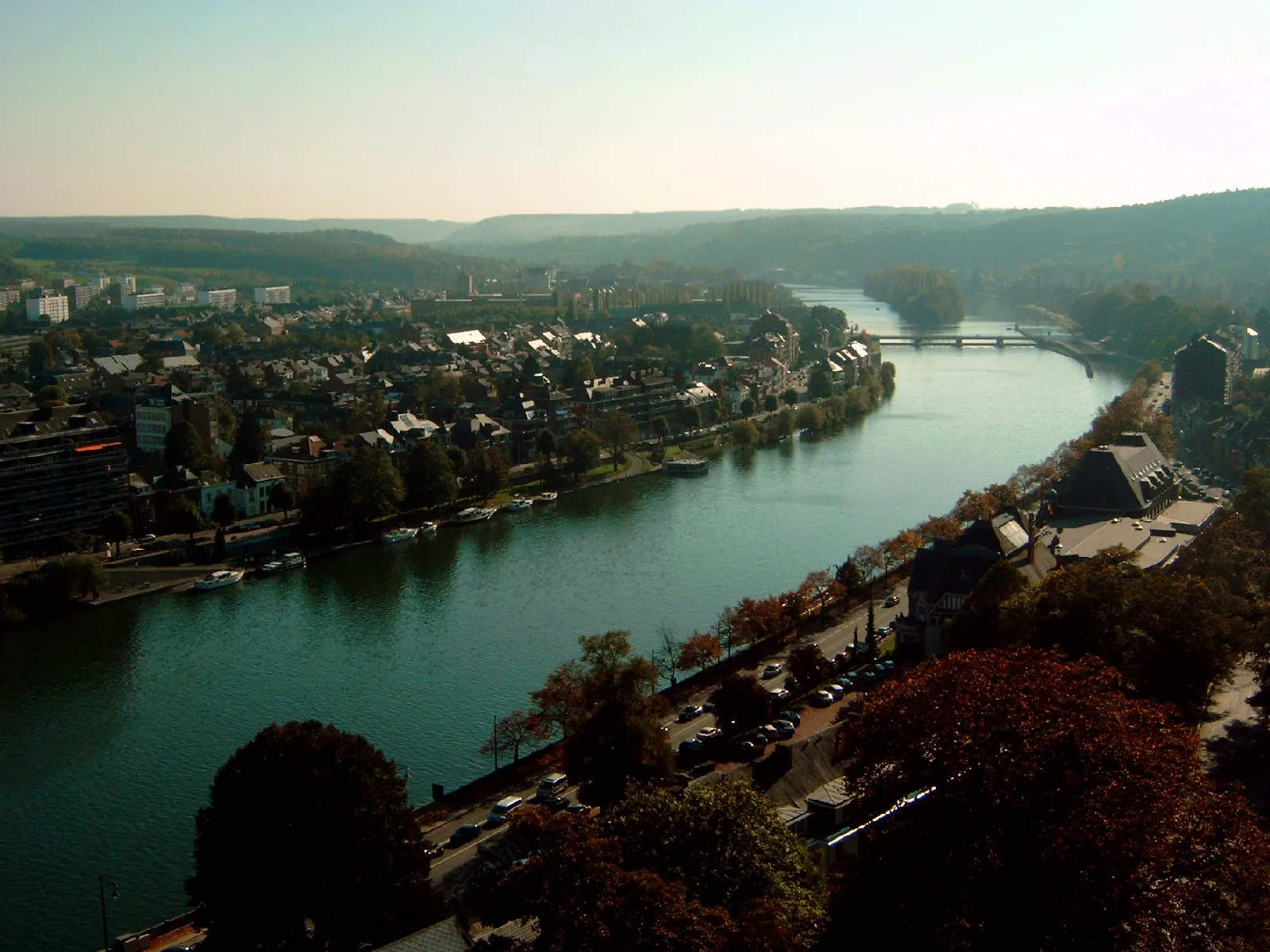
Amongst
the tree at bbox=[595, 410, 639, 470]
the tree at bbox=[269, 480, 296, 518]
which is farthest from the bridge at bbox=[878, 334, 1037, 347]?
the tree at bbox=[269, 480, 296, 518]

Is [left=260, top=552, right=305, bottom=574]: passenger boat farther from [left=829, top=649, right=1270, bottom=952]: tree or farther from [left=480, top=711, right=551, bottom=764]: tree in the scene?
[left=829, top=649, right=1270, bottom=952]: tree

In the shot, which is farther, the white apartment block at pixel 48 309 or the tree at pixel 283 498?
the white apartment block at pixel 48 309

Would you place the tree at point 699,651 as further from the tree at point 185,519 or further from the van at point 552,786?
the tree at point 185,519

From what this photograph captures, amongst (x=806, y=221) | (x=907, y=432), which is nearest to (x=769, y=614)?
(x=907, y=432)

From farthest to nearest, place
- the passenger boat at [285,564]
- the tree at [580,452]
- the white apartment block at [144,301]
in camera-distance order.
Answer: the white apartment block at [144,301] → the tree at [580,452] → the passenger boat at [285,564]

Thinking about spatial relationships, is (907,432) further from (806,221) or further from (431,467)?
(806,221)

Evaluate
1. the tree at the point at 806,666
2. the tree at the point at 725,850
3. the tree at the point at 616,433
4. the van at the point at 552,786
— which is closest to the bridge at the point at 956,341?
the tree at the point at 616,433

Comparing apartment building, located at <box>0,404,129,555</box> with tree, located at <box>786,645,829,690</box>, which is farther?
apartment building, located at <box>0,404,129,555</box>
